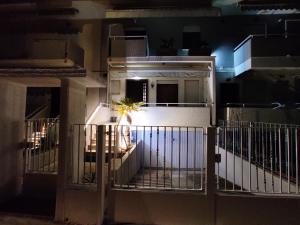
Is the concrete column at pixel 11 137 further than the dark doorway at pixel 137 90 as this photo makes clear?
No

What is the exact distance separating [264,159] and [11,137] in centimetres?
700

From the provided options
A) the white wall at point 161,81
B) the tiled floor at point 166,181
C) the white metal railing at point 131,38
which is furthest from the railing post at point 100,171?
the white metal railing at point 131,38

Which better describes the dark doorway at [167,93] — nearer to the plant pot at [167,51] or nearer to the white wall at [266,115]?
the plant pot at [167,51]

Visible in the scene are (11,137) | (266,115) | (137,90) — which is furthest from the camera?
(137,90)

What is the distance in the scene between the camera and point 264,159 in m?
6.64

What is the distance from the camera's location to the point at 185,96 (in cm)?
1286

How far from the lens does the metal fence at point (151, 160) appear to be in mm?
5461

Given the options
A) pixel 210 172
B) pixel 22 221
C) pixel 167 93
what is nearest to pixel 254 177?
pixel 210 172

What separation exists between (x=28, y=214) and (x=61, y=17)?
10.9 meters

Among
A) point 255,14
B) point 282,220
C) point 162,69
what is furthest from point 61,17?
point 282,220

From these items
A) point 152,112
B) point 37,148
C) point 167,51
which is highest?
point 167,51

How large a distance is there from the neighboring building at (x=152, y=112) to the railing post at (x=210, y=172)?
0.03 metres

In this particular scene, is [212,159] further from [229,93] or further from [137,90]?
[229,93]

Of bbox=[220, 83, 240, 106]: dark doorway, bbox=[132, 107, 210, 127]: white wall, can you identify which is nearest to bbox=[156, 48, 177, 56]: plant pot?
bbox=[132, 107, 210, 127]: white wall
